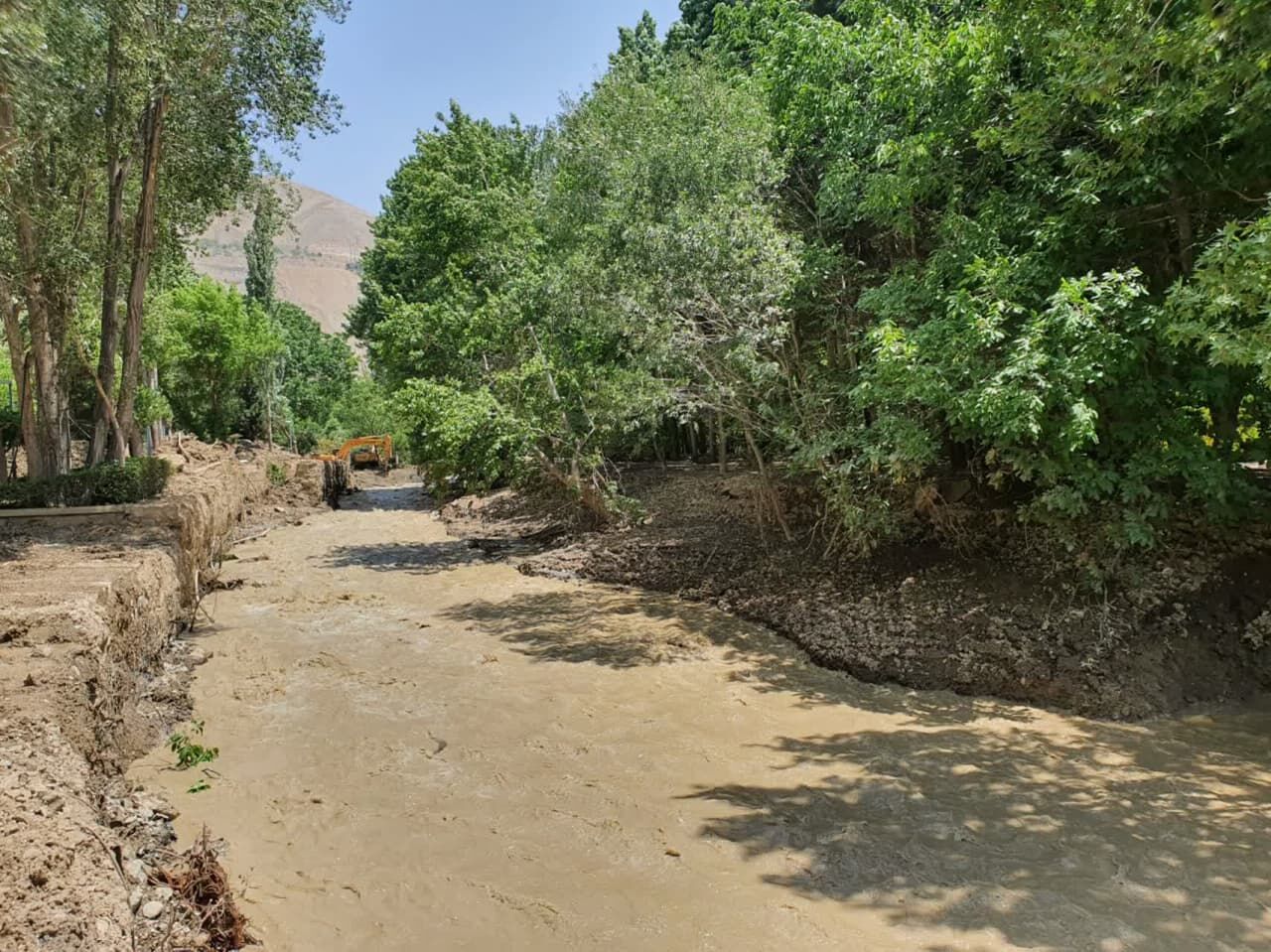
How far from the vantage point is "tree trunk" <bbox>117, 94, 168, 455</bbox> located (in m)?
11.8

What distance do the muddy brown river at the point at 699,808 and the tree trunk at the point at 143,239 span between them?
689 centimetres

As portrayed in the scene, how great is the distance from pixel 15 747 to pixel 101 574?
13.2 ft

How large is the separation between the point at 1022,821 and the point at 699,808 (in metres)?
2.04

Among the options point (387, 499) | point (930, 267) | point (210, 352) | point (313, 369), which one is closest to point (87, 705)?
point (930, 267)

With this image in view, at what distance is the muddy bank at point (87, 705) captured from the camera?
2879 millimetres

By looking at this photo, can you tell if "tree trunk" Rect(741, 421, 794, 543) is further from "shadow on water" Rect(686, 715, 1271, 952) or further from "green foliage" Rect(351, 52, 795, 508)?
"shadow on water" Rect(686, 715, 1271, 952)

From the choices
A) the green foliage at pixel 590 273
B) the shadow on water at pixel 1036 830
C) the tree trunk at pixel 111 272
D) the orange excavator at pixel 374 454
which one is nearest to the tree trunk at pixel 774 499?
the green foliage at pixel 590 273

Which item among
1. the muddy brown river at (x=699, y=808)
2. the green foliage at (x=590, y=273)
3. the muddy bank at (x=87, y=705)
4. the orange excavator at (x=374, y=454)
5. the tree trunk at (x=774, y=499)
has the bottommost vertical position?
the muddy brown river at (x=699, y=808)

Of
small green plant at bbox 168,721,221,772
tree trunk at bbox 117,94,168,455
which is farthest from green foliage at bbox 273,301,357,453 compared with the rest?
small green plant at bbox 168,721,221,772

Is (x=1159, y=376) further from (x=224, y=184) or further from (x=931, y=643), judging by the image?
(x=224, y=184)

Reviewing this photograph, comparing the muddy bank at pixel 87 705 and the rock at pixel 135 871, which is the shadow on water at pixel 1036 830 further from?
the muddy bank at pixel 87 705

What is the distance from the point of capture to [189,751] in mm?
5855

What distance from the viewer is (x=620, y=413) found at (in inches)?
501

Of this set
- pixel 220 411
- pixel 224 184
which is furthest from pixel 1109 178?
pixel 220 411
